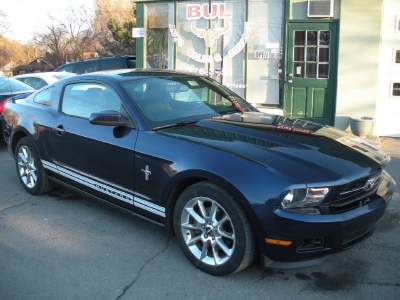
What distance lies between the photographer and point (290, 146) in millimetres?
3543

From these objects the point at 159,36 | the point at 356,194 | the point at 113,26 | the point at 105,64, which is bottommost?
the point at 356,194

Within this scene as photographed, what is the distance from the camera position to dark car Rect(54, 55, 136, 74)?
12643 millimetres

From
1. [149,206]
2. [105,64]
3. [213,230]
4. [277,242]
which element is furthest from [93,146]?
[105,64]

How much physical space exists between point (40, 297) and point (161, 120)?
180cm

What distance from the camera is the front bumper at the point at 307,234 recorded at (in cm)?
303

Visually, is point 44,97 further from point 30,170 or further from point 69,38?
point 69,38

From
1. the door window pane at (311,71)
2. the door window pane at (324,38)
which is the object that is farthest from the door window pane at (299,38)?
the door window pane at (311,71)

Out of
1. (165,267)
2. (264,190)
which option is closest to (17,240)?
(165,267)

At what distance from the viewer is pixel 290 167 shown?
3178 millimetres

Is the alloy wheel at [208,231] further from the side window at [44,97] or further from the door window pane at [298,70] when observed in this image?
the door window pane at [298,70]

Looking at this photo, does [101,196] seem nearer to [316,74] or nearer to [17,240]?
[17,240]

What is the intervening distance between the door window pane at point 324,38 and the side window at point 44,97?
5.98 metres

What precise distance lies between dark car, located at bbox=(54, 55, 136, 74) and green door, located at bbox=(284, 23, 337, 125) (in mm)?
5030

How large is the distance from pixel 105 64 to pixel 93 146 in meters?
9.37
